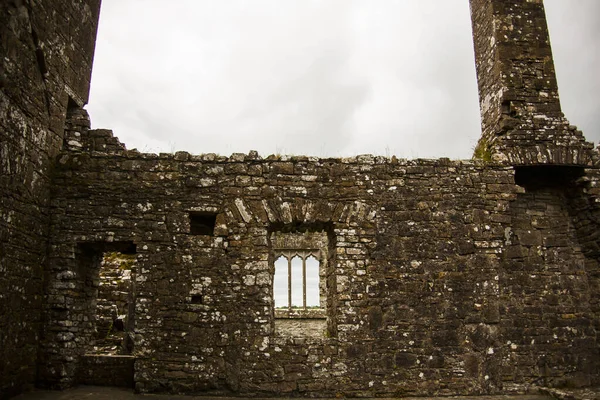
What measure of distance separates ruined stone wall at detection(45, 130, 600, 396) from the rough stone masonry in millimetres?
25

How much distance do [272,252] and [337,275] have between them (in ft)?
4.05

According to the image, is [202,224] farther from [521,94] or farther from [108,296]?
[521,94]

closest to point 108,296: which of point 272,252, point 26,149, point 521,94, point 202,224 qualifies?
point 202,224

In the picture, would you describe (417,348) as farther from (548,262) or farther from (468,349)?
(548,262)

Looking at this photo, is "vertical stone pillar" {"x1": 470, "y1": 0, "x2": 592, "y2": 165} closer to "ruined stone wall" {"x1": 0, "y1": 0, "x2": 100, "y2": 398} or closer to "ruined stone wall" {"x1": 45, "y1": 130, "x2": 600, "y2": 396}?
"ruined stone wall" {"x1": 45, "y1": 130, "x2": 600, "y2": 396}

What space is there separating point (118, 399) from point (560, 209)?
8.67m

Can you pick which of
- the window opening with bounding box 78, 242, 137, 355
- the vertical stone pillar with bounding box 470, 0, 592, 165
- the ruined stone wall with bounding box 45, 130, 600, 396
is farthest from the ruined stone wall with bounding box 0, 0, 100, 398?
the vertical stone pillar with bounding box 470, 0, 592, 165

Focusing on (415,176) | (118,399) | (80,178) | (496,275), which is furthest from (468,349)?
(80,178)

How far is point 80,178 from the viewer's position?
7.72 m

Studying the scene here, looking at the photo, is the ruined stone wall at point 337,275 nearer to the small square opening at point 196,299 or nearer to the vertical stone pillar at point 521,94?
the small square opening at point 196,299

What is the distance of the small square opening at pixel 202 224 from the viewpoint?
26.2 feet

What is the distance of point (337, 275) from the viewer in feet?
25.1

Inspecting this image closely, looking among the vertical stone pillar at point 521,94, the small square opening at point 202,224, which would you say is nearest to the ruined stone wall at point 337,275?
the small square opening at point 202,224

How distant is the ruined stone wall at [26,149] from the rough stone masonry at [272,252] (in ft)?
0.12
